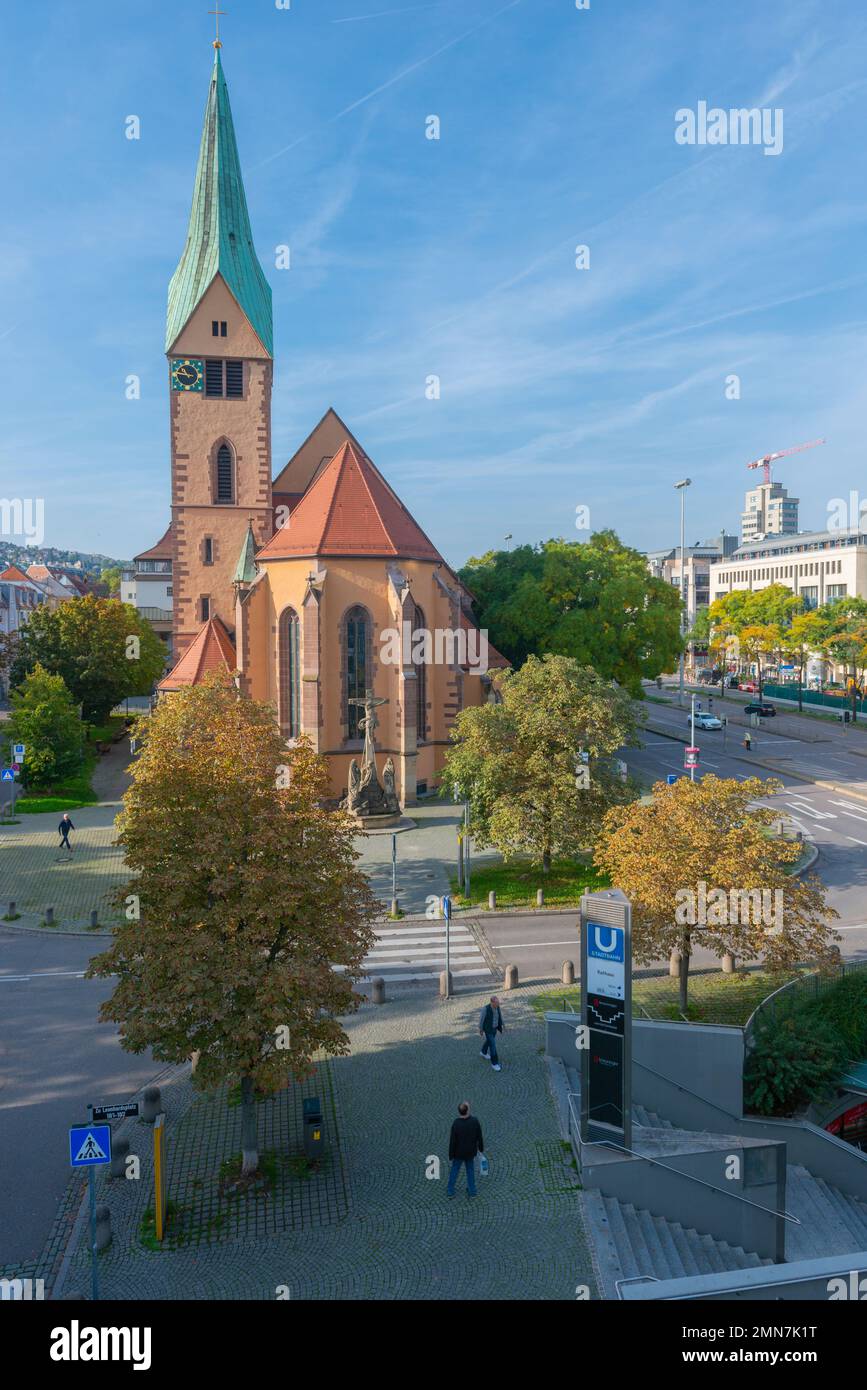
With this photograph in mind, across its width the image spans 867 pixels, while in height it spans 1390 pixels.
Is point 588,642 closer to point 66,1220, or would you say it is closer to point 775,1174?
point 775,1174

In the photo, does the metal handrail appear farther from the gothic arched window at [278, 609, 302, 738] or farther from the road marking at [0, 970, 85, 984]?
the gothic arched window at [278, 609, 302, 738]

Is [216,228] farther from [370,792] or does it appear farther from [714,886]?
[714,886]

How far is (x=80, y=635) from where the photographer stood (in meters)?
52.0

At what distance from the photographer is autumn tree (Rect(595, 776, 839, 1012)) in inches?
688

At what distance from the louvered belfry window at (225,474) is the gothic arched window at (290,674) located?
8.99 meters

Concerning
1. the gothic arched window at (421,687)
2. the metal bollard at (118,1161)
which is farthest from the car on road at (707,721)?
the metal bollard at (118,1161)

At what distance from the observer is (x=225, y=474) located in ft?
147

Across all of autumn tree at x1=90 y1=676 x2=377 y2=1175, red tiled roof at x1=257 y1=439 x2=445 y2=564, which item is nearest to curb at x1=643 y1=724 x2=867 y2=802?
red tiled roof at x1=257 y1=439 x2=445 y2=564

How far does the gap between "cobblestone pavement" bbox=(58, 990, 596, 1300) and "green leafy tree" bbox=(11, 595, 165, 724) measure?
3792 cm

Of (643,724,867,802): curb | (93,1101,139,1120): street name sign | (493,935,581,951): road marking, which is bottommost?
(493,935,581,951): road marking

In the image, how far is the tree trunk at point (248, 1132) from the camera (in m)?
13.1

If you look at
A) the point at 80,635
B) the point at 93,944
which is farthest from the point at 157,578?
the point at 93,944

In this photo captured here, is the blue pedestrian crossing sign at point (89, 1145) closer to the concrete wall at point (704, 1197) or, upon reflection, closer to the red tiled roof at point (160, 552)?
the concrete wall at point (704, 1197)

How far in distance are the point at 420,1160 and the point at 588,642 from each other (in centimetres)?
3558
